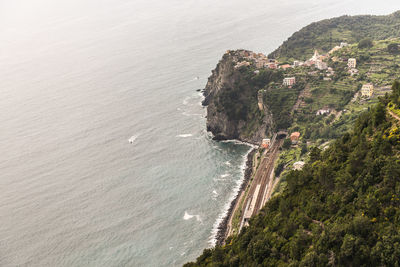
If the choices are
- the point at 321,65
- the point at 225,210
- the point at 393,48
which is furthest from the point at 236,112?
the point at 393,48

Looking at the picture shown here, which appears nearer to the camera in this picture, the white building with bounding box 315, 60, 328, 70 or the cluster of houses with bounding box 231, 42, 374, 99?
the cluster of houses with bounding box 231, 42, 374, 99

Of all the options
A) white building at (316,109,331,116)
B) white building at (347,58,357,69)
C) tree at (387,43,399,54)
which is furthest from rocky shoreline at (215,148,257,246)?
tree at (387,43,399,54)

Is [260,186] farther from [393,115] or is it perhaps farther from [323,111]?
[393,115]

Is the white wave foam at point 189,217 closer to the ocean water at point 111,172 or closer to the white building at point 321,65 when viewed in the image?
the ocean water at point 111,172

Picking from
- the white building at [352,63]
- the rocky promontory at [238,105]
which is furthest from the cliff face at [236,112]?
the white building at [352,63]

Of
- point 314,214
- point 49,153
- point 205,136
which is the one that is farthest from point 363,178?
point 49,153

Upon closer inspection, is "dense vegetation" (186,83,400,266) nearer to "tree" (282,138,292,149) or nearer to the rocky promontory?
"tree" (282,138,292,149)
